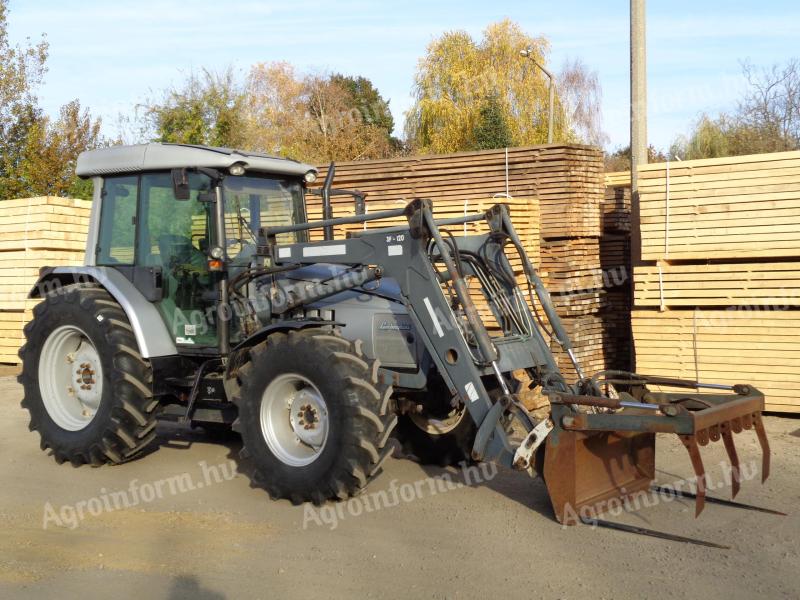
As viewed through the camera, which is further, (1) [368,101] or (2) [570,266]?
(1) [368,101]

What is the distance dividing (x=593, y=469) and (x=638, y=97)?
21.8 feet

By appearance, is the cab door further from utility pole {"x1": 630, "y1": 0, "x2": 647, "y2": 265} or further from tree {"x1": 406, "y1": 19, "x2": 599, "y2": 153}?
tree {"x1": 406, "y1": 19, "x2": 599, "y2": 153}

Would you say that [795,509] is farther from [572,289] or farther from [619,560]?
[572,289]

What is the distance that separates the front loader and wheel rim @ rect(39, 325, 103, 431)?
18 mm

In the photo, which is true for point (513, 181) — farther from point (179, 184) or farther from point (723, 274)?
point (179, 184)

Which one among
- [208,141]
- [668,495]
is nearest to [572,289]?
[668,495]

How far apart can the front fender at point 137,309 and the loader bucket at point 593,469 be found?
10.5 feet

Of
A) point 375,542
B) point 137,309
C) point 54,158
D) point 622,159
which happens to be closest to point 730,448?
point 375,542

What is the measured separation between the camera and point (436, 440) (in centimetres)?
681

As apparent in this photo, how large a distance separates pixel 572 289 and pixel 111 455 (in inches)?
223

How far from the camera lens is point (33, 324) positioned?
732 centimetres

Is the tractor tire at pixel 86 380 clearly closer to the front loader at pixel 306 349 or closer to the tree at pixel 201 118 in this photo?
the front loader at pixel 306 349

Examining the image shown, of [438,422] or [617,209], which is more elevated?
[617,209]

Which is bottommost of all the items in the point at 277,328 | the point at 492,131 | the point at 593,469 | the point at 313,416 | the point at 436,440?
the point at 436,440
